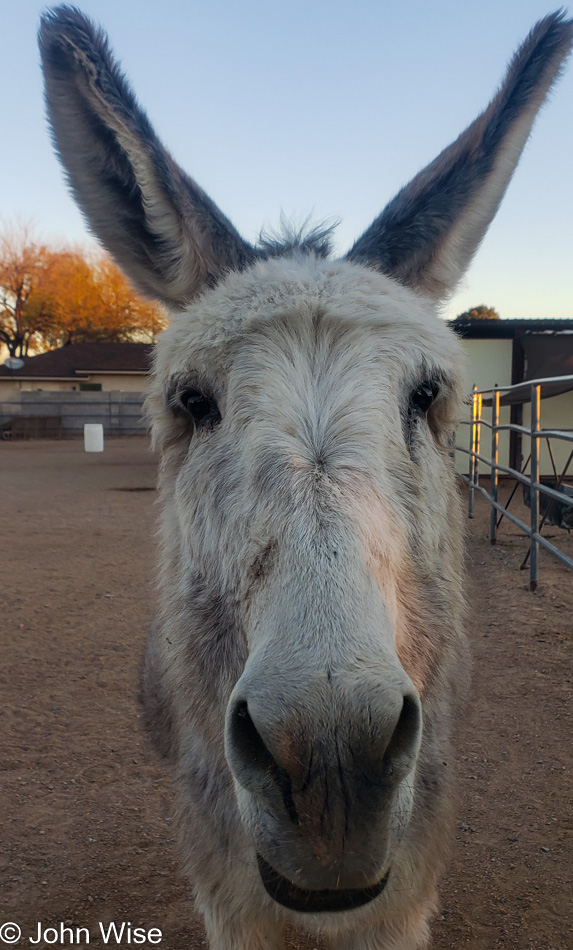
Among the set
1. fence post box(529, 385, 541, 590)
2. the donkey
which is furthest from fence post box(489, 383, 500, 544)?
the donkey

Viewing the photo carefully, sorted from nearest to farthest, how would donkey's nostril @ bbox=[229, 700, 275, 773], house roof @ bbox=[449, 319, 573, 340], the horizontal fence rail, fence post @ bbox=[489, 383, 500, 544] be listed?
1. donkey's nostril @ bbox=[229, 700, 275, 773]
2. fence post @ bbox=[489, 383, 500, 544]
3. house roof @ bbox=[449, 319, 573, 340]
4. the horizontal fence rail

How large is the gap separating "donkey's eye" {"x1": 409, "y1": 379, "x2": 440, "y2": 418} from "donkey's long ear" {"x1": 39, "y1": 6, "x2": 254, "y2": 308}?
0.86 meters

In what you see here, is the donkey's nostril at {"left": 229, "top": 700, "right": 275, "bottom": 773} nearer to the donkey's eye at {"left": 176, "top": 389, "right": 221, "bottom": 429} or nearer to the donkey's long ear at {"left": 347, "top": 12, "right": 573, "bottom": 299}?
the donkey's eye at {"left": 176, "top": 389, "right": 221, "bottom": 429}

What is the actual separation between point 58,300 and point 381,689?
57812 mm

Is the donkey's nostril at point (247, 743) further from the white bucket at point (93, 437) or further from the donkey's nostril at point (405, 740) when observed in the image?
the white bucket at point (93, 437)

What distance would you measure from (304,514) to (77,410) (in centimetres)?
3907

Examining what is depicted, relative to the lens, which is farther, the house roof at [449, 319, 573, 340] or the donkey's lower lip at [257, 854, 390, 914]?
the house roof at [449, 319, 573, 340]

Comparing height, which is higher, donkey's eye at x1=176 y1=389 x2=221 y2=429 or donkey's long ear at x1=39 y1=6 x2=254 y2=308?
donkey's long ear at x1=39 y1=6 x2=254 y2=308

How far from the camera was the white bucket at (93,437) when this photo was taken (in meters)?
27.8

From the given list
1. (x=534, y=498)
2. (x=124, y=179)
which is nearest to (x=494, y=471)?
(x=534, y=498)

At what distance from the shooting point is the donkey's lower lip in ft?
4.92

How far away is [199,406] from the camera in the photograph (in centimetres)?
208

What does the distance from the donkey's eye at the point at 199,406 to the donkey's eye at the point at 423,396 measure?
589 millimetres

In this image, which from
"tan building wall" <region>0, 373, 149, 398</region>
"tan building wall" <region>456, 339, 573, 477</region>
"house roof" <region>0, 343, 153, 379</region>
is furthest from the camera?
"tan building wall" <region>0, 373, 149, 398</region>
